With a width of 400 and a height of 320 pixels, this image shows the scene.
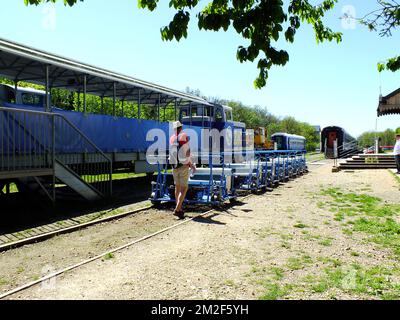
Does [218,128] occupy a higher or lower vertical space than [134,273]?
higher

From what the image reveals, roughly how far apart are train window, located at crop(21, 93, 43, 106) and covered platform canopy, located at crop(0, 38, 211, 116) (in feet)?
8.42

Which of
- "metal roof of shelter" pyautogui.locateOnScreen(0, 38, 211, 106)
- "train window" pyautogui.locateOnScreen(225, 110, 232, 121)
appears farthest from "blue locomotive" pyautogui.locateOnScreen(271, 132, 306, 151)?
"metal roof of shelter" pyautogui.locateOnScreen(0, 38, 211, 106)

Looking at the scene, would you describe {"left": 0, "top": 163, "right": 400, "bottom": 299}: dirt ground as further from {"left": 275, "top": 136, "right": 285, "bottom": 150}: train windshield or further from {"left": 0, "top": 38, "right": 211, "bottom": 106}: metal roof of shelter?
{"left": 275, "top": 136, "right": 285, "bottom": 150}: train windshield

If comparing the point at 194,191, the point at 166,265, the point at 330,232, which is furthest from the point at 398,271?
the point at 194,191

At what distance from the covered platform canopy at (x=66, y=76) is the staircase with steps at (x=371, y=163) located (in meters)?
14.0

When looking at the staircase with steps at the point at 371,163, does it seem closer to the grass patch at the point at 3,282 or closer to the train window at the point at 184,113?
the train window at the point at 184,113

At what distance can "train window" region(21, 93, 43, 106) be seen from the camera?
51.0 ft

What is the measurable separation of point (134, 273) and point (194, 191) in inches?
203

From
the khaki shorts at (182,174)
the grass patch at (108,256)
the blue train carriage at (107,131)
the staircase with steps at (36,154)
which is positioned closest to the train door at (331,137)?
the blue train carriage at (107,131)

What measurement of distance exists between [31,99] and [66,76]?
452 cm

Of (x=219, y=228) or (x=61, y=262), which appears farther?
(x=219, y=228)
